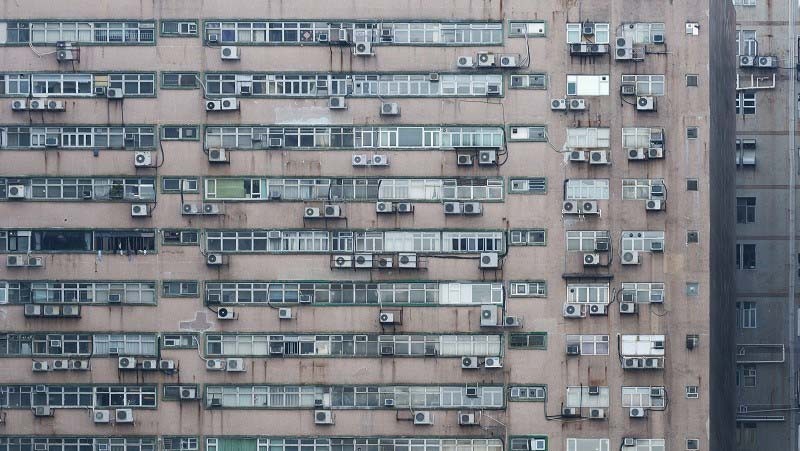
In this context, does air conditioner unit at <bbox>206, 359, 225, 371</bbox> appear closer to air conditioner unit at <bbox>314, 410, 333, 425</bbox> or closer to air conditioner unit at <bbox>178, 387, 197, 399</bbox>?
air conditioner unit at <bbox>178, 387, 197, 399</bbox>

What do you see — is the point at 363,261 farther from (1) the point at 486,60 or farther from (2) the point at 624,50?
(2) the point at 624,50

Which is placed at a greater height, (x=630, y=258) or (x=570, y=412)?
(x=630, y=258)

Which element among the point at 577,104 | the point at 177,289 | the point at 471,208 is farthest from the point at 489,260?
the point at 177,289

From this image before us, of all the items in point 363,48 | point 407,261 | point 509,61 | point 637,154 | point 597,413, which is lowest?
point 597,413

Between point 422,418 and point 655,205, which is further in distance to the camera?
point 422,418

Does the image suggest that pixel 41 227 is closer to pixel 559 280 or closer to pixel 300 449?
pixel 300 449

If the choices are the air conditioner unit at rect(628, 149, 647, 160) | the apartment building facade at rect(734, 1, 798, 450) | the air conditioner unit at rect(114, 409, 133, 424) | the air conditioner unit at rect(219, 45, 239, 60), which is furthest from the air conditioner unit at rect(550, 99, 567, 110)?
the air conditioner unit at rect(114, 409, 133, 424)
